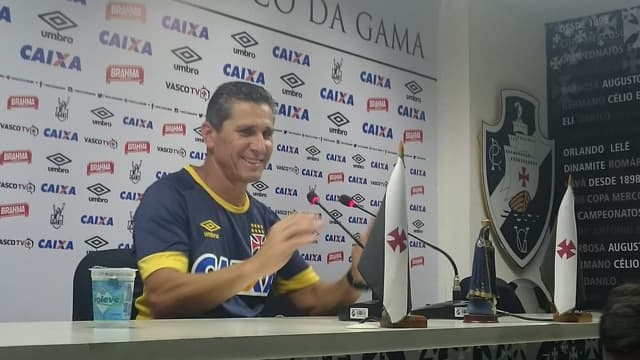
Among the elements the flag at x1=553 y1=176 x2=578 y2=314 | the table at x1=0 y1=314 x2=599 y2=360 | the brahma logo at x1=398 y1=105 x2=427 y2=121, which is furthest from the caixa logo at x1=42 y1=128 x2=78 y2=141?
the brahma logo at x1=398 y1=105 x2=427 y2=121

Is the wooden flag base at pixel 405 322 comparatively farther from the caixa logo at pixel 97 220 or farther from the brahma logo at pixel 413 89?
the brahma logo at pixel 413 89

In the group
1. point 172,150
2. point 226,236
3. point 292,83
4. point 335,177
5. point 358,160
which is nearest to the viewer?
point 172,150

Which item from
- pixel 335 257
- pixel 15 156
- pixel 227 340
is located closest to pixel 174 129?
pixel 15 156

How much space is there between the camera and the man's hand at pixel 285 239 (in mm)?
3207

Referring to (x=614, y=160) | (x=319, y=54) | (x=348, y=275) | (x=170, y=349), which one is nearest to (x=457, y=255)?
(x=348, y=275)

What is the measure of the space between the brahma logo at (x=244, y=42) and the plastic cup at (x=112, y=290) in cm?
205

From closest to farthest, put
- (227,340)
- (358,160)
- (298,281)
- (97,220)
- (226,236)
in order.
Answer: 1. (227,340)
2. (97,220)
3. (226,236)
4. (298,281)
5. (358,160)

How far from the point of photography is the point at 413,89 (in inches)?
161

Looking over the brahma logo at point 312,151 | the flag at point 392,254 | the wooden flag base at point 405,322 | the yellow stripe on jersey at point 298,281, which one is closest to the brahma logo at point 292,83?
the brahma logo at point 312,151

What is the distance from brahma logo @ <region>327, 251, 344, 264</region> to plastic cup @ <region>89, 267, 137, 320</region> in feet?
7.26

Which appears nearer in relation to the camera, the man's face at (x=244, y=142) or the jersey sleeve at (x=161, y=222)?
the jersey sleeve at (x=161, y=222)

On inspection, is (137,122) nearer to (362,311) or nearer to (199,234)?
(199,234)

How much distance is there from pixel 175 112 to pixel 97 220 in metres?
0.57

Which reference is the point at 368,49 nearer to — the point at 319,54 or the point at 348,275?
the point at 319,54
